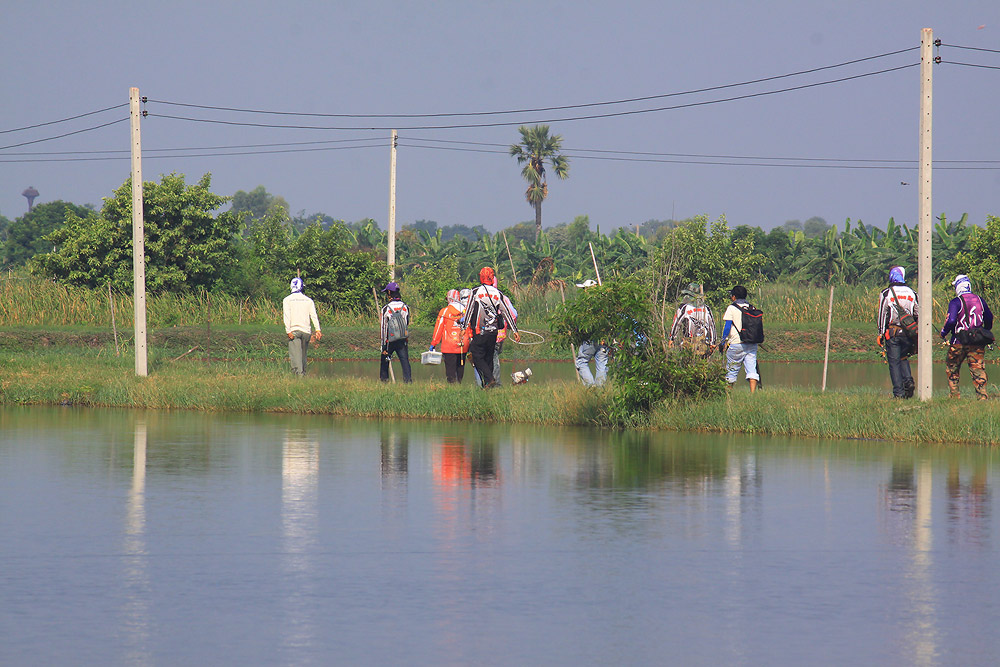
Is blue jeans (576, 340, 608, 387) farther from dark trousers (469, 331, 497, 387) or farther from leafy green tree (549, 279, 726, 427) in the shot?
leafy green tree (549, 279, 726, 427)

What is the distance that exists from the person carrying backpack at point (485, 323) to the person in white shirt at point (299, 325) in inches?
136

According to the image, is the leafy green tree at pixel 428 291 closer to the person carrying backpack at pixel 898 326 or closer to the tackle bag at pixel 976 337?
the person carrying backpack at pixel 898 326

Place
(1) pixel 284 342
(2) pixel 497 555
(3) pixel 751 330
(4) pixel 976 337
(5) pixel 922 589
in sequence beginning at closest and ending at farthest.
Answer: (5) pixel 922 589 < (2) pixel 497 555 < (4) pixel 976 337 < (3) pixel 751 330 < (1) pixel 284 342

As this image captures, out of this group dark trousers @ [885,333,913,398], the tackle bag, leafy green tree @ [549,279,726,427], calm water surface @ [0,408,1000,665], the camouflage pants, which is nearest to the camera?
calm water surface @ [0,408,1000,665]

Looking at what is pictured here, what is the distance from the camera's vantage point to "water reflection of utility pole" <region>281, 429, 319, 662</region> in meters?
7.17

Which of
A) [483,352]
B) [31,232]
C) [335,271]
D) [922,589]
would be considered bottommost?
[922,589]

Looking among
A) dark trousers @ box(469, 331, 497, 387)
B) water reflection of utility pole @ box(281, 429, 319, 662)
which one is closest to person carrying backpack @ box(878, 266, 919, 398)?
dark trousers @ box(469, 331, 497, 387)

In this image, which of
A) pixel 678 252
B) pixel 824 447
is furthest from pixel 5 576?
pixel 678 252

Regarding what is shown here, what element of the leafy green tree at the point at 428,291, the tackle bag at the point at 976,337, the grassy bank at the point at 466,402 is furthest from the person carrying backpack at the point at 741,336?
the leafy green tree at the point at 428,291

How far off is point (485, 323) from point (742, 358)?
4.24m

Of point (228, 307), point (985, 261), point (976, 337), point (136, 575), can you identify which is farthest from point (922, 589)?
point (985, 261)

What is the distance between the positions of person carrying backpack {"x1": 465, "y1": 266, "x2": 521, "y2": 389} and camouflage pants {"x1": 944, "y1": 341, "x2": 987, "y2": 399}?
639 cm

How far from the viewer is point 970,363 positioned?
18578 millimetres

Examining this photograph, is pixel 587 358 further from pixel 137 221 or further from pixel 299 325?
pixel 137 221
